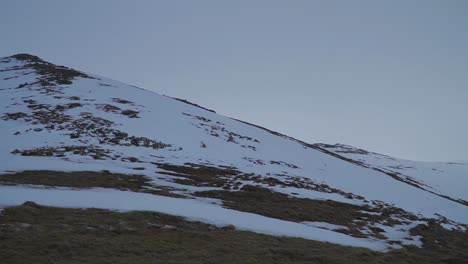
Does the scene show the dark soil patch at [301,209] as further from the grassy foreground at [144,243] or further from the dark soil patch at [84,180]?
the grassy foreground at [144,243]

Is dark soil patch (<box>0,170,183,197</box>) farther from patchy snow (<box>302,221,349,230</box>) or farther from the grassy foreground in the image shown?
patchy snow (<box>302,221,349,230</box>)

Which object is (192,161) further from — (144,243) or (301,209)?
(144,243)

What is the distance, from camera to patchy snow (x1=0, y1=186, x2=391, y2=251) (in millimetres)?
12758

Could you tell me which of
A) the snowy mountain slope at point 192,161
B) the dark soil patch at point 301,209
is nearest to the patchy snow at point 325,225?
the snowy mountain slope at point 192,161

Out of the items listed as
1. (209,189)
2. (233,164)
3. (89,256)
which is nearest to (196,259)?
(89,256)

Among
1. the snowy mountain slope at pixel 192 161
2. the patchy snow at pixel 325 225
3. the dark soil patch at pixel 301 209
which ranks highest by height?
the snowy mountain slope at pixel 192 161

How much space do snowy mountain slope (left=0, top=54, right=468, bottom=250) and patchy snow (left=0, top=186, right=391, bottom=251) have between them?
116 mm

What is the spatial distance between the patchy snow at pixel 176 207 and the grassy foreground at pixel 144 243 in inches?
25.7

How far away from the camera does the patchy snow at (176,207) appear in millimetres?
12758

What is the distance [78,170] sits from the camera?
1856 cm

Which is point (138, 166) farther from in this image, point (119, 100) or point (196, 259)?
point (119, 100)

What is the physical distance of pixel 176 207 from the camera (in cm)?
1398

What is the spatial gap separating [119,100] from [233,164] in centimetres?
1898

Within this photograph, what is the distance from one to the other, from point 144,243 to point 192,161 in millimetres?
16413
